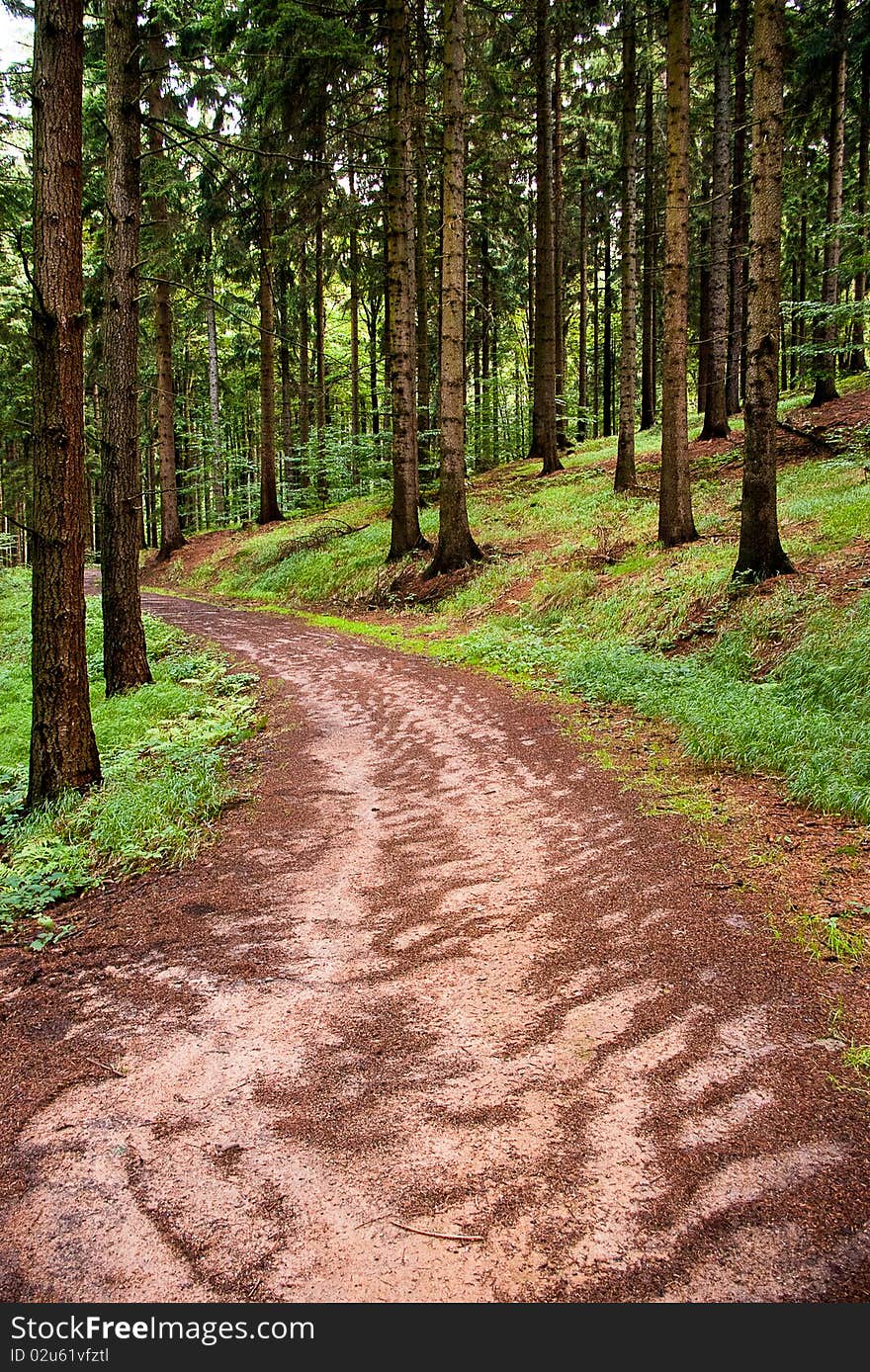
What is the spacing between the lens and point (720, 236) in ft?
55.0

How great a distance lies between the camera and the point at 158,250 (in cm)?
1476

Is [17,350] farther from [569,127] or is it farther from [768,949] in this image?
[768,949]

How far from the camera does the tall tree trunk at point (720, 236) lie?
16.2 m

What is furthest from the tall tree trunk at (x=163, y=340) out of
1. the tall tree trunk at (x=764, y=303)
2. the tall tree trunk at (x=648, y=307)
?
the tall tree trunk at (x=648, y=307)

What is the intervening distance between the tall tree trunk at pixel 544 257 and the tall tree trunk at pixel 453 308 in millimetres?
4517

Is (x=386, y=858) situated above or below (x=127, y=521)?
below

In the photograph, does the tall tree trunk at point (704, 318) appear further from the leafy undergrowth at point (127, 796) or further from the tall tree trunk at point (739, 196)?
the leafy undergrowth at point (127, 796)

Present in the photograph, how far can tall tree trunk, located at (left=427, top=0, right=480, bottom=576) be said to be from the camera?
12219mm

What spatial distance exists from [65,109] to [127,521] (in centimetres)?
456

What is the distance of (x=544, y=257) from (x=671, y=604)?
1281 centimetres

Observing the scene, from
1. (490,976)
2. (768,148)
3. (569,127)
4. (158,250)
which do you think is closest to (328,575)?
(158,250)

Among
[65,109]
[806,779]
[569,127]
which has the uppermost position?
[569,127]

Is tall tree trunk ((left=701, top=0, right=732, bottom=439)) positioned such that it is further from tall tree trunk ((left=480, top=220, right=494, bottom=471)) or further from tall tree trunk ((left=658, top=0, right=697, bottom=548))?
tall tree trunk ((left=480, top=220, right=494, bottom=471))

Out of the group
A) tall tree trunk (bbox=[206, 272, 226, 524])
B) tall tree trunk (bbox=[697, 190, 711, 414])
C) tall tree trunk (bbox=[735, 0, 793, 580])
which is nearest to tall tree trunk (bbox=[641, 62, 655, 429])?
tall tree trunk (bbox=[697, 190, 711, 414])
